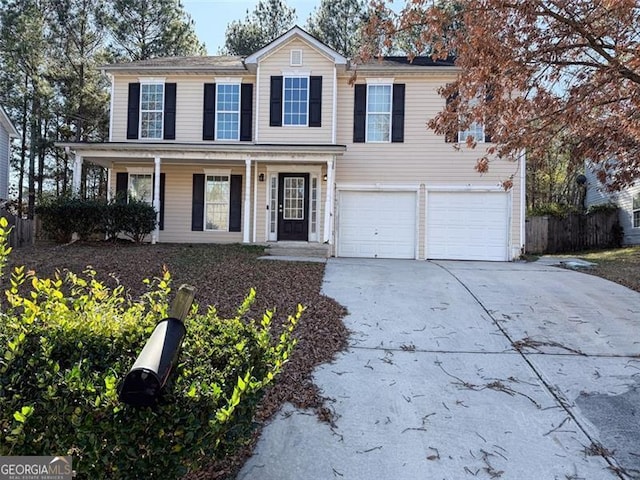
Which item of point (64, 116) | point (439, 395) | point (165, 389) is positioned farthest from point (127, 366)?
point (64, 116)

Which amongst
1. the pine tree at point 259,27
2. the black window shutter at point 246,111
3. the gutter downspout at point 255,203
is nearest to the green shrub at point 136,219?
the gutter downspout at point 255,203

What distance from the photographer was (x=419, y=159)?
1350cm

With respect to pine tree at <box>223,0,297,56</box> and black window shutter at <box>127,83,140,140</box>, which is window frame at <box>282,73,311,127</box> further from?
pine tree at <box>223,0,297,56</box>

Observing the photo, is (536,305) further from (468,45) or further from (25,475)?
(25,475)

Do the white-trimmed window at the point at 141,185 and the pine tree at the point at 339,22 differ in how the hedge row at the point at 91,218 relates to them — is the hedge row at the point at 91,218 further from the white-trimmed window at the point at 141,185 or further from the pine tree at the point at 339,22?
the pine tree at the point at 339,22

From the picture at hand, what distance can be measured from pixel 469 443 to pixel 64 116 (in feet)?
79.8

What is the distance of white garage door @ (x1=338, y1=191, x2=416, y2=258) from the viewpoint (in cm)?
1357

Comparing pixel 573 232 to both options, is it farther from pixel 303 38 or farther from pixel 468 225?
pixel 303 38

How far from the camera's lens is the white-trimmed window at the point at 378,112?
44.8 feet

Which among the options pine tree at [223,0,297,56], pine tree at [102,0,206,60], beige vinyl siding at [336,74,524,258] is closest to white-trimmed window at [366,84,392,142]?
beige vinyl siding at [336,74,524,258]

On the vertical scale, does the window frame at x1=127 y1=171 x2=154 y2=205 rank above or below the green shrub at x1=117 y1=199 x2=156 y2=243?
above

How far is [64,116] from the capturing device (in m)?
22.0

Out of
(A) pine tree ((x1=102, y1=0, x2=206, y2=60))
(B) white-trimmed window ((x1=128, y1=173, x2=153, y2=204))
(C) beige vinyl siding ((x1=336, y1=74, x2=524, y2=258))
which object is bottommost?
(B) white-trimmed window ((x1=128, y1=173, x2=153, y2=204))

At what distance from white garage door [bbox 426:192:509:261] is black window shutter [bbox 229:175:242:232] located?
5783 mm
